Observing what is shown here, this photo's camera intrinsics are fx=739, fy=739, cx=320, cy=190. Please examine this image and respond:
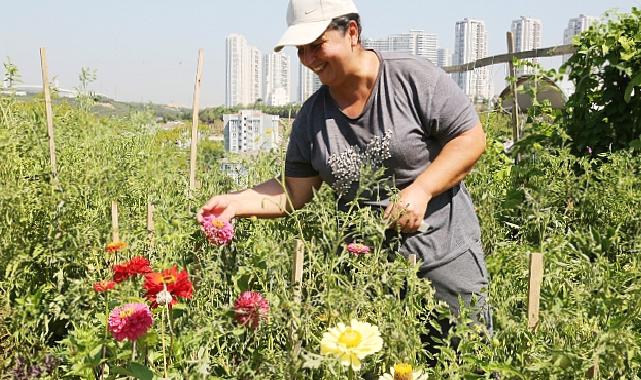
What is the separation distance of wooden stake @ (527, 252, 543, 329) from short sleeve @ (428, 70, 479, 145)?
0.46 meters

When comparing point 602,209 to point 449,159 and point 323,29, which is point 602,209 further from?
point 323,29

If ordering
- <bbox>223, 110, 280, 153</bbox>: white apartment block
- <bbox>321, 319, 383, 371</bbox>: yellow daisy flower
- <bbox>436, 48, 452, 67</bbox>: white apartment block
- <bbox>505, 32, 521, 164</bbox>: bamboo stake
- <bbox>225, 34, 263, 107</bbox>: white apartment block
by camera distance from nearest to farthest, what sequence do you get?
<bbox>321, 319, 383, 371</bbox>: yellow daisy flower, <bbox>223, 110, 280, 153</bbox>: white apartment block, <bbox>505, 32, 521, 164</bbox>: bamboo stake, <bbox>225, 34, 263, 107</bbox>: white apartment block, <bbox>436, 48, 452, 67</bbox>: white apartment block

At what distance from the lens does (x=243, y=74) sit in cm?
1149

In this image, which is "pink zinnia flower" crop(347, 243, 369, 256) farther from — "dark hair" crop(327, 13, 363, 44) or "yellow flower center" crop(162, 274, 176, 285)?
"dark hair" crop(327, 13, 363, 44)

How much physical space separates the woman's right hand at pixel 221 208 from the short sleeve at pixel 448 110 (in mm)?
593

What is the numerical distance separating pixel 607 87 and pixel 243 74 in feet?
24.3

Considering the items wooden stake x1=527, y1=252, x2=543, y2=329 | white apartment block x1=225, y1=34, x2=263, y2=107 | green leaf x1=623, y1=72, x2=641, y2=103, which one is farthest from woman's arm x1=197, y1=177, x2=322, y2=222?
white apartment block x1=225, y1=34, x2=263, y2=107

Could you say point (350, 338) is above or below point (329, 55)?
below

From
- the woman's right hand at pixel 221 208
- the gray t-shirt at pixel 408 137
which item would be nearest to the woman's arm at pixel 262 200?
the woman's right hand at pixel 221 208

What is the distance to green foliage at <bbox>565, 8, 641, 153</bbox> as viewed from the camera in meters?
4.65

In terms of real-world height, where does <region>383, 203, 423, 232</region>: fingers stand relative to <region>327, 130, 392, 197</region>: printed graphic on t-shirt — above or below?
below

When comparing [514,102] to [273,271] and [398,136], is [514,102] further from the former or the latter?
[273,271]

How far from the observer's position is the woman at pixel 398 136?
74.9 inches

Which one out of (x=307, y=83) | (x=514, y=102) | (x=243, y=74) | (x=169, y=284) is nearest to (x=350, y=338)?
(x=169, y=284)
